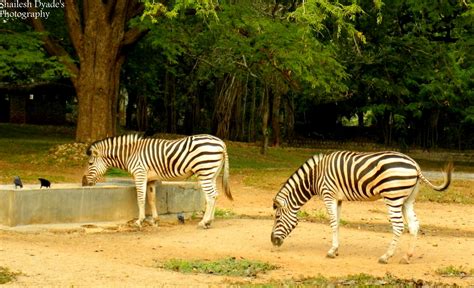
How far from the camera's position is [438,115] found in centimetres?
4903

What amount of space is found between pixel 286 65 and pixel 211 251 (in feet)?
48.3

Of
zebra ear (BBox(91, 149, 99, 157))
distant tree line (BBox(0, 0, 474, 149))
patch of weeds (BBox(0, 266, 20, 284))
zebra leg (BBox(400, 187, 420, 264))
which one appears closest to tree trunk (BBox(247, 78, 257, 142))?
distant tree line (BBox(0, 0, 474, 149))

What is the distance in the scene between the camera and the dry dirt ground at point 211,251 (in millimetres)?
10641

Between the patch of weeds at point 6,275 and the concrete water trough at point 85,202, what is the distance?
4477 millimetres

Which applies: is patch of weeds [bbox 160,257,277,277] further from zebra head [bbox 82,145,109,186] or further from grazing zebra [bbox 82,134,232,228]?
zebra head [bbox 82,145,109,186]

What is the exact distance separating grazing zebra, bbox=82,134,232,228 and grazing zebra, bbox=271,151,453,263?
2.75m

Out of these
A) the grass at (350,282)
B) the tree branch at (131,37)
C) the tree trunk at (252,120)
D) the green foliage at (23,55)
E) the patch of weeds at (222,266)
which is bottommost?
the patch of weeds at (222,266)

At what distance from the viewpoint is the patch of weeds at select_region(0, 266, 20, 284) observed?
974 cm

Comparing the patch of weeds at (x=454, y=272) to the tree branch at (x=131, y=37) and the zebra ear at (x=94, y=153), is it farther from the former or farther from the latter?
the tree branch at (x=131, y=37)

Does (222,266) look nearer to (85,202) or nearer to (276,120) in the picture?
(85,202)

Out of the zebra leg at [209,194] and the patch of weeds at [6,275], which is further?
the zebra leg at [209,194]

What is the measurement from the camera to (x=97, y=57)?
29.3 metres

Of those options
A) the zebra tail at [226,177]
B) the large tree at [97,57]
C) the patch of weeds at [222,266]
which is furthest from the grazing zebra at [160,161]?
the large tree at [97,57]

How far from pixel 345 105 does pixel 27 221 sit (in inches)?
1524
